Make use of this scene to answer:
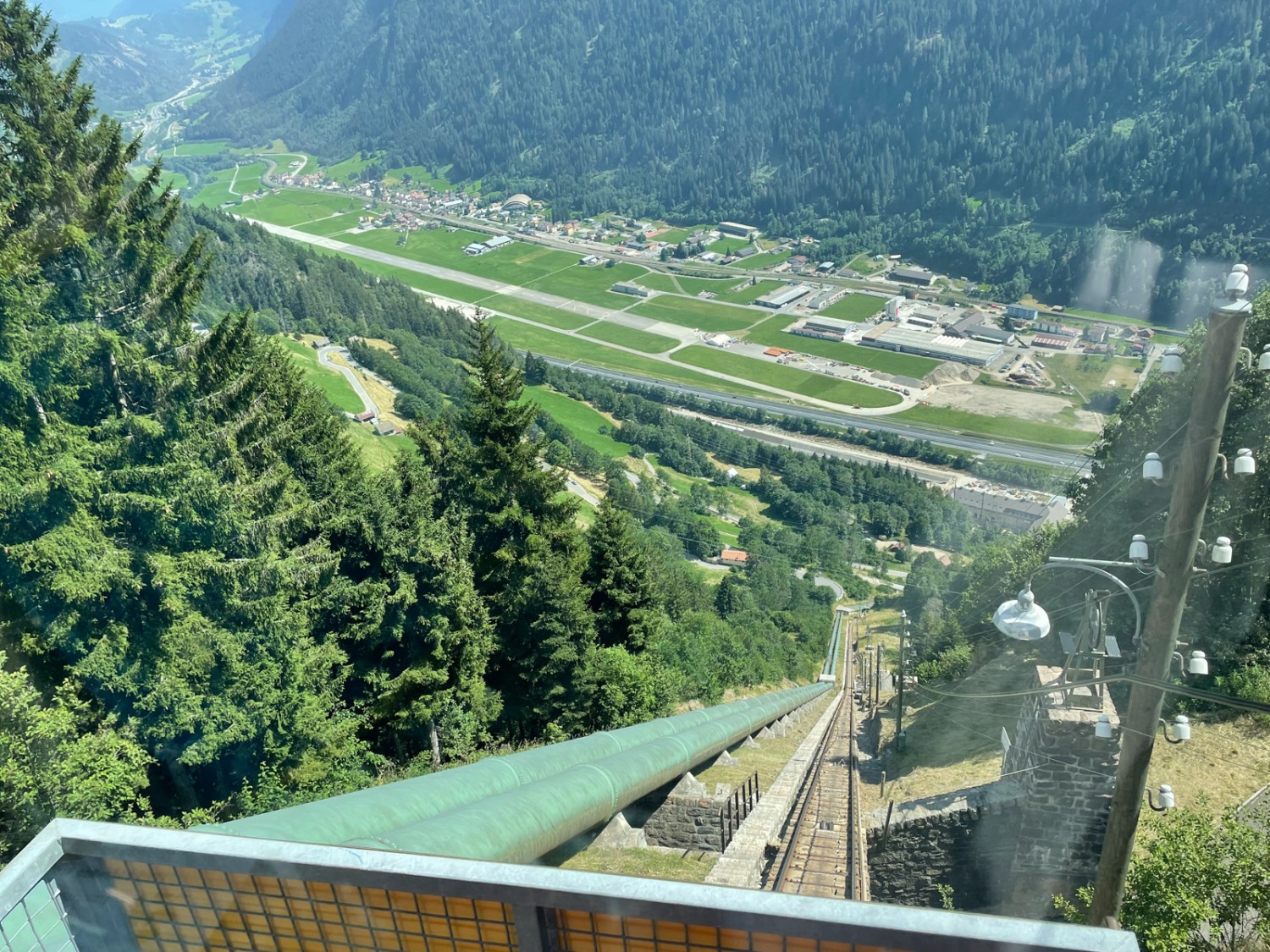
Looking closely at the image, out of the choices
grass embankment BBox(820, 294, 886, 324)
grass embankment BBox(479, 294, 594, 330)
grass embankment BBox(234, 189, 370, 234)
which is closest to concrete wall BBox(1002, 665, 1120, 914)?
grass embankment BBox(820, 294, 886, 324)

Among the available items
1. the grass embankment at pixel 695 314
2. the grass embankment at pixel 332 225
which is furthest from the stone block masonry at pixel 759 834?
the grass embankment at pixel 332 225

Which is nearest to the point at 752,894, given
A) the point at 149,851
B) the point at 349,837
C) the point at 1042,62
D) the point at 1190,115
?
the point at 149,851

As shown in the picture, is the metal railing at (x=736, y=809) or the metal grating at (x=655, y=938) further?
the metal railing at (x=736, y=809)

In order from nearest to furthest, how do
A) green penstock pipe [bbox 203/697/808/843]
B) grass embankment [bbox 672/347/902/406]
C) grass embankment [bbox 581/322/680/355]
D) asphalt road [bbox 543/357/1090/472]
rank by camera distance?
1. green penstock pipe [bbox 203/697/808/843]
2. asphalt road [bbox 543/357/1090/472]
3. grass embankment [bbox 672/347/902/406]
4. grass embankment [bbox 581/322/680/355]

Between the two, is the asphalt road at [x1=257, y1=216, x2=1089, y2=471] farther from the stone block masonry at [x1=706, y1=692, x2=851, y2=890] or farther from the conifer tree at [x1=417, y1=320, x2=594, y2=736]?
the stone block masonry at [x1=706, y1=692, x2=851, y2=890]

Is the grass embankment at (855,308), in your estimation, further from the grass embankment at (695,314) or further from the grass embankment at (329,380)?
the grass embankment at (329,380)

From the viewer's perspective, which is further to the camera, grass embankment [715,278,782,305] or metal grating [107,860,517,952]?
grass embankment [715,278,782,305]

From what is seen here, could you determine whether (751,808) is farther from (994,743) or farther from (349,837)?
(349,837)
